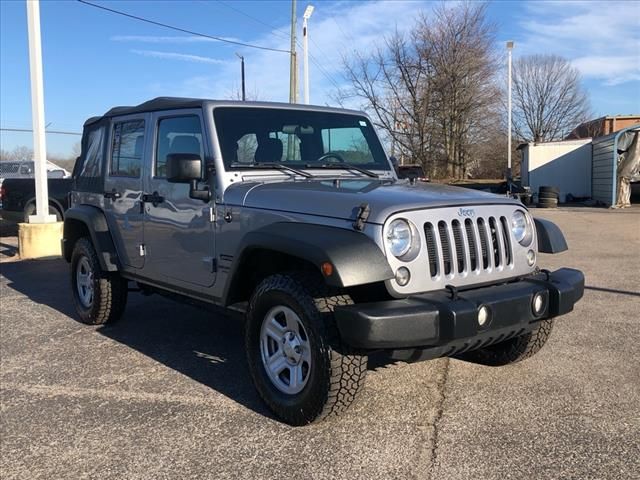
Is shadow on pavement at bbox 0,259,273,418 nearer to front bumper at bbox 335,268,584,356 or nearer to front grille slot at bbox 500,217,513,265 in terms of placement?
front bumper at bbox 335,268,584,356

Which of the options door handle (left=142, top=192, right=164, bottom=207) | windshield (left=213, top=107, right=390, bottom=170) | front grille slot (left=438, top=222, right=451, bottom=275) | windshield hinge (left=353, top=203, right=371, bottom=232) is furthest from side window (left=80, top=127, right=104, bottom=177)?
front grille slot (left=438, top=222, right=451, bottom=275)

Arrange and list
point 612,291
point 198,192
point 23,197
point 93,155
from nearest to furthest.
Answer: point 198,192 → point 93,155 → point 612,291 → point 23,197

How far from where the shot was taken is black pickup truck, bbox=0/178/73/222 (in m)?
13.7

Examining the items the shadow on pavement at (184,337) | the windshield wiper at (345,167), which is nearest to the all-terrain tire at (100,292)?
the shadow on pavement at (184,337)

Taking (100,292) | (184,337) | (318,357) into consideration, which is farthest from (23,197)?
(318,357)

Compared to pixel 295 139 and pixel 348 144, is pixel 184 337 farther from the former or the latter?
pixel 348 144

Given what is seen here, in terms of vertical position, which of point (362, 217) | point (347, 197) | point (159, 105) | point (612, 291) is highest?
point (159, 105)

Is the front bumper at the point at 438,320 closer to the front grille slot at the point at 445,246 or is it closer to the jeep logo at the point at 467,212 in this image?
the front grille slot at the point at 445,246

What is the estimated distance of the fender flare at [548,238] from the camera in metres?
4.10

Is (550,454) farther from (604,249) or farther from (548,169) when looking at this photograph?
(548,169)

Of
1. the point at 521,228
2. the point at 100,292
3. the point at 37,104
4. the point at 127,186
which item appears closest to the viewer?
the point at 521,228

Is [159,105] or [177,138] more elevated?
[159,105]

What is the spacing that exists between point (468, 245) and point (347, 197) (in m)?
0.74

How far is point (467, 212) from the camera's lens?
141 inches
